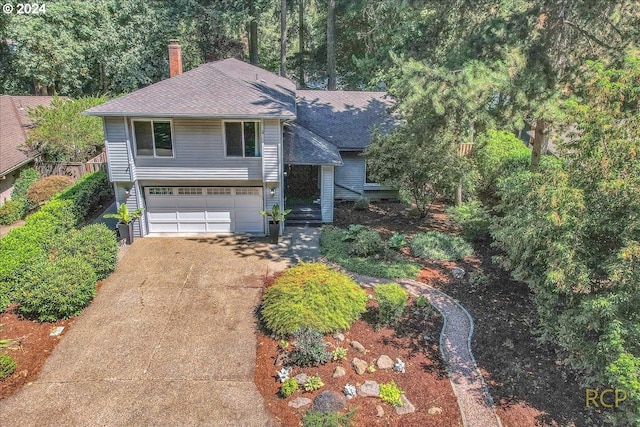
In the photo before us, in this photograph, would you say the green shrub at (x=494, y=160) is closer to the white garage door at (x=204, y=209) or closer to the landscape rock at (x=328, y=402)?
the white garage door at (x=204, y=209)

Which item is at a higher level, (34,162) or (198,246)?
(34,162)

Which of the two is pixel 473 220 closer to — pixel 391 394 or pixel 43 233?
pixel 391 394

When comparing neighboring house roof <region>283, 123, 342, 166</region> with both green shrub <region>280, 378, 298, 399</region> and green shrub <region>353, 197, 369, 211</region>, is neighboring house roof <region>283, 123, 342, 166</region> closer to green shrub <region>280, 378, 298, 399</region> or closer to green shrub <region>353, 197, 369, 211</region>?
green shrub <region>353, 197, 369, 211</region>

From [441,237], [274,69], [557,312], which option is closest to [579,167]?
[557,312]

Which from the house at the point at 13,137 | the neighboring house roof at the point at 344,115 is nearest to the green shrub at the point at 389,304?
the neighboring house roof at the point at 344,115

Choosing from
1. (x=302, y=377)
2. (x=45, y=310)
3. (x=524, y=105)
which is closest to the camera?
(x=302, y=377)

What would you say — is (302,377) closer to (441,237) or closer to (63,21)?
(441,237)
